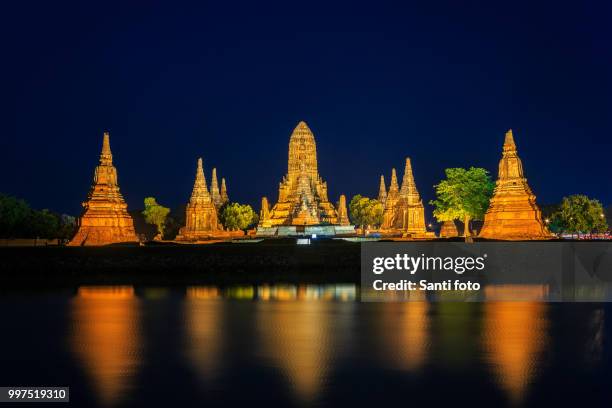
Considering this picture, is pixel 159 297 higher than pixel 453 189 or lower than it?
lower

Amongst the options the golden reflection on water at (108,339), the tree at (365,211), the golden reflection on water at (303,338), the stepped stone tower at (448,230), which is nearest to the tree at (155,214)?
the tree at (365,211)

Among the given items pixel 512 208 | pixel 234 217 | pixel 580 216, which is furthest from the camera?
pixel 234 217

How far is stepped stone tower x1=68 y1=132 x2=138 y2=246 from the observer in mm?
57031

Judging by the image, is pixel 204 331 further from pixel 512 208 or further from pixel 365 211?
pixel 365 211

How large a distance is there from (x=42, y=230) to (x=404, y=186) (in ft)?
112

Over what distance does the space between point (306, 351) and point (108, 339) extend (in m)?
5.97

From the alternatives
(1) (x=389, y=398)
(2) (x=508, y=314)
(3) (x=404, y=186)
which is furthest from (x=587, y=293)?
(3) (x=404, y=186)

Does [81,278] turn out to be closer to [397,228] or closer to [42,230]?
[42,230]

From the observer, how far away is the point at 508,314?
28.1m

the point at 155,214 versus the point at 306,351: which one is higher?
the point at 155,214

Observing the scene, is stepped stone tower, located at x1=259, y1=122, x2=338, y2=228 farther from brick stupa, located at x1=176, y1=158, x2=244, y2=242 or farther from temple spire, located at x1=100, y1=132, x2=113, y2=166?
temple spire, located at x1=100, y1=132, x2=113, y2=166

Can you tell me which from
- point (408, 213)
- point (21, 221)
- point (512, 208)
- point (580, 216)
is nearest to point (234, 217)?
point (408, 213)

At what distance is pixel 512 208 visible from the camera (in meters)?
55.1

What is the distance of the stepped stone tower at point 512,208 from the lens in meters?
54.1
